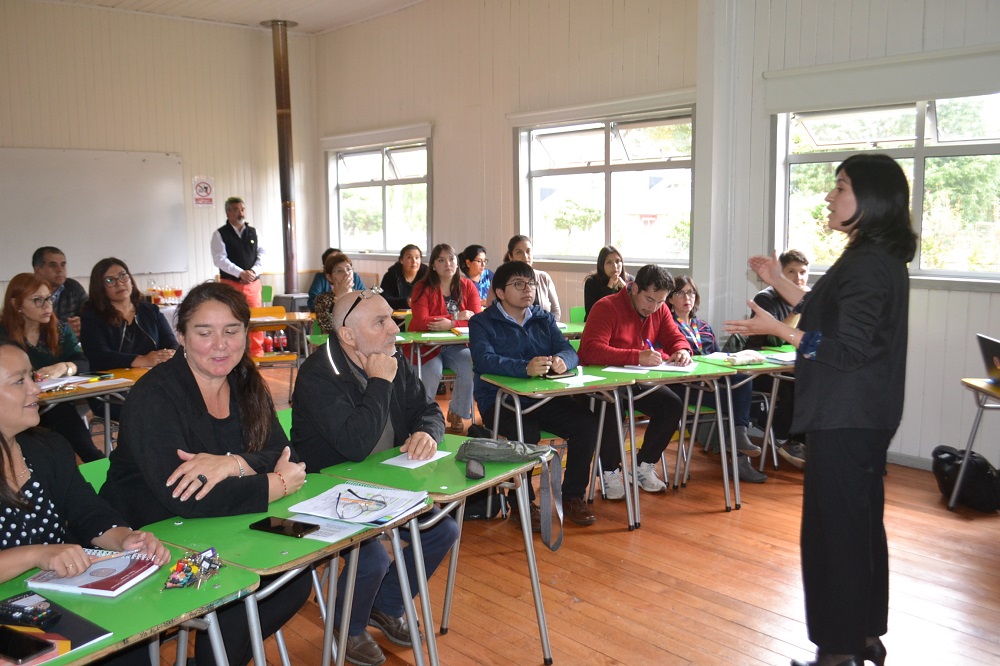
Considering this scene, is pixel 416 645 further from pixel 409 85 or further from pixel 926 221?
pixel 409 85

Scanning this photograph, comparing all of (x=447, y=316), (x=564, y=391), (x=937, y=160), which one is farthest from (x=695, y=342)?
(x=447, y=316)

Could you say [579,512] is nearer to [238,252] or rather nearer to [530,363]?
[530,363]

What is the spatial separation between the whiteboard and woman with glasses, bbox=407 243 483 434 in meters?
4.63

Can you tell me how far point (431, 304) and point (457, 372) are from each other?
65cm

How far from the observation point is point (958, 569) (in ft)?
11.6

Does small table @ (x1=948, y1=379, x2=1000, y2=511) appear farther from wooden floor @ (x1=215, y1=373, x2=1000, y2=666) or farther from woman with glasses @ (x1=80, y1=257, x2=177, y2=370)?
woman with glasses @ (x1=80, y1=257, x2=177, y2=370)

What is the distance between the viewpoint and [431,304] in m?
6.21

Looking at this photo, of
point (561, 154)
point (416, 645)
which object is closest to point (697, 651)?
point (416, 645)

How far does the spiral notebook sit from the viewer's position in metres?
1.60

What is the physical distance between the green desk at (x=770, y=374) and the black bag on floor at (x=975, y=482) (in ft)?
3.18

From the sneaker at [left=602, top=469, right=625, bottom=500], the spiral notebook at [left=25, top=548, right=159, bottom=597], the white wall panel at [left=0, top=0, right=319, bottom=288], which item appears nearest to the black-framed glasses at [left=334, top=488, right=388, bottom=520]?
the spiral notebook at [left=25, top=548, right=159, bottom=597]

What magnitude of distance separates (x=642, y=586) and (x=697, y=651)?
0.56 m

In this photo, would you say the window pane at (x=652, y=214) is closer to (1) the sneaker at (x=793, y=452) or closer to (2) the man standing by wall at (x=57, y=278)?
(1) the sneaker at (x=793, y=452)

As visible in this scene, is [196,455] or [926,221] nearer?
[196,455]
